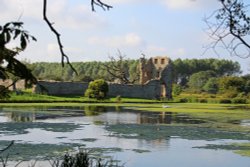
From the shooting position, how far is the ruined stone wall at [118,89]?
1813 inches

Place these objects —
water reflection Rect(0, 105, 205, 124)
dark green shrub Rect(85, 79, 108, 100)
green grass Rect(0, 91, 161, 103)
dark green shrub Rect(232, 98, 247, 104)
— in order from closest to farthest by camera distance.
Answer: water reflection Rect(0, 105, 205, 124), green grass Rect(0, 91, 161, 103), dark green shrub Rect(85, 79, 108, 100), dark green shrub Rect(232, 98, 247, 104)

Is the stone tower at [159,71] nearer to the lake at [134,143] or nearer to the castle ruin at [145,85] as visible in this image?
the castle ruin at [145,85]

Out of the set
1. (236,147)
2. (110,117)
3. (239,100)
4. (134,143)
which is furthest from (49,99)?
(236,147)

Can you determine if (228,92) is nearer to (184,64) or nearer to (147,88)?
(147,88)

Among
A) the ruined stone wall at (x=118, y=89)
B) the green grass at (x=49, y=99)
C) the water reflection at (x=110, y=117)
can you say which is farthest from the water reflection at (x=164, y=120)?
the ruined stone wall at (x=118, y=89)

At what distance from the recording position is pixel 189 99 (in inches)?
2026

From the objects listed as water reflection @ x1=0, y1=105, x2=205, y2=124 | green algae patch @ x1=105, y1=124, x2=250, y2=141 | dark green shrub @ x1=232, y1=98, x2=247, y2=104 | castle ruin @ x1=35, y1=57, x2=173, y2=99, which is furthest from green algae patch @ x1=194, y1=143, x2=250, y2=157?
dark green shrub @ x1=232, y1=98, x2=247, y2=104

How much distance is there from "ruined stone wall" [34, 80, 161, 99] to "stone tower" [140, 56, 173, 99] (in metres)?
1.93

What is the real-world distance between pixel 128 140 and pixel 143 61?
42.9 metres

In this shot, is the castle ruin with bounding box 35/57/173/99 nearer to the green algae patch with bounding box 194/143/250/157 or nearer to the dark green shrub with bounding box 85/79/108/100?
the dark green shrub with bounding box 85/79/108/100

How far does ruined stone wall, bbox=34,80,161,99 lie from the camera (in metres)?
46.0

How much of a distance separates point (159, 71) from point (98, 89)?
14664 millimetres

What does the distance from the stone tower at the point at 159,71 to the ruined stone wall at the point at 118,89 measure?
1927mm

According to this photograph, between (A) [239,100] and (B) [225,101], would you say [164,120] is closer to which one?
(B) [225,101]
